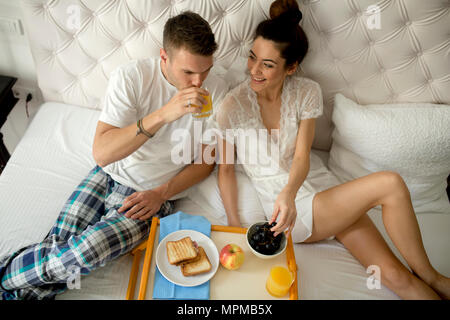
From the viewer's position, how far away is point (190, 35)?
3.96ft

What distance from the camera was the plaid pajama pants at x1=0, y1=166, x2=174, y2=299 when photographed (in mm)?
1198

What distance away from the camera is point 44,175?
1.56m

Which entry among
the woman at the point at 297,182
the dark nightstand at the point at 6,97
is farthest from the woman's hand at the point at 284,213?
the dark nightstand at the point at 6,97

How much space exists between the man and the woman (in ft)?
0.54

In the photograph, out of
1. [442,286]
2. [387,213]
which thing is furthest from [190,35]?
[442,286]

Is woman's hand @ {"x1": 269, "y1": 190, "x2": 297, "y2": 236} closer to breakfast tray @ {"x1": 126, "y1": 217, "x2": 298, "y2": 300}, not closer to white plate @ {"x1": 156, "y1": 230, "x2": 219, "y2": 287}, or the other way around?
breakfast tray @ {"x1": 126, "y1": 217, "x2": 298, "y2": 300}

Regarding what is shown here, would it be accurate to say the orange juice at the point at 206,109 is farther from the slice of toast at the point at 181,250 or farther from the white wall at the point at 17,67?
the white wall at the point at 17,67

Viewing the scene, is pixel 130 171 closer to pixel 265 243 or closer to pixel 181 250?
pixel 181 250

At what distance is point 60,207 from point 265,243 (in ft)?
3.04

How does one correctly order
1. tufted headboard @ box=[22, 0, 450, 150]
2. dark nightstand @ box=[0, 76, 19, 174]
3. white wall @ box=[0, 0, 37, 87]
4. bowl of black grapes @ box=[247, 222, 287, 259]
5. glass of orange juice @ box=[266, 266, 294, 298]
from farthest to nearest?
1. dark nightstand @ box=[0, 76, 19, 174]
2. white wall @ box=[0, 0, 37, 87]
3. tufted headboard @ box=[22, 0, 450, 150]
4. bowl of black grapes @ box=[247, 222, 287, 259]
5. glass of orange juice @ box=[266, 266, 294, 298]

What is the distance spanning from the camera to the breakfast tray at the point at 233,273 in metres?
1.14

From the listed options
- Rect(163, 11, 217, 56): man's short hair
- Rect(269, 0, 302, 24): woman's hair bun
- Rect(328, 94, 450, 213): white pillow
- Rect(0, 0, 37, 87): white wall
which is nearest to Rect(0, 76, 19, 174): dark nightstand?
Rect(0, 0, 37, 87): white wall

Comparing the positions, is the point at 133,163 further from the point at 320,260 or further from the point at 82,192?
the point at 320,260
